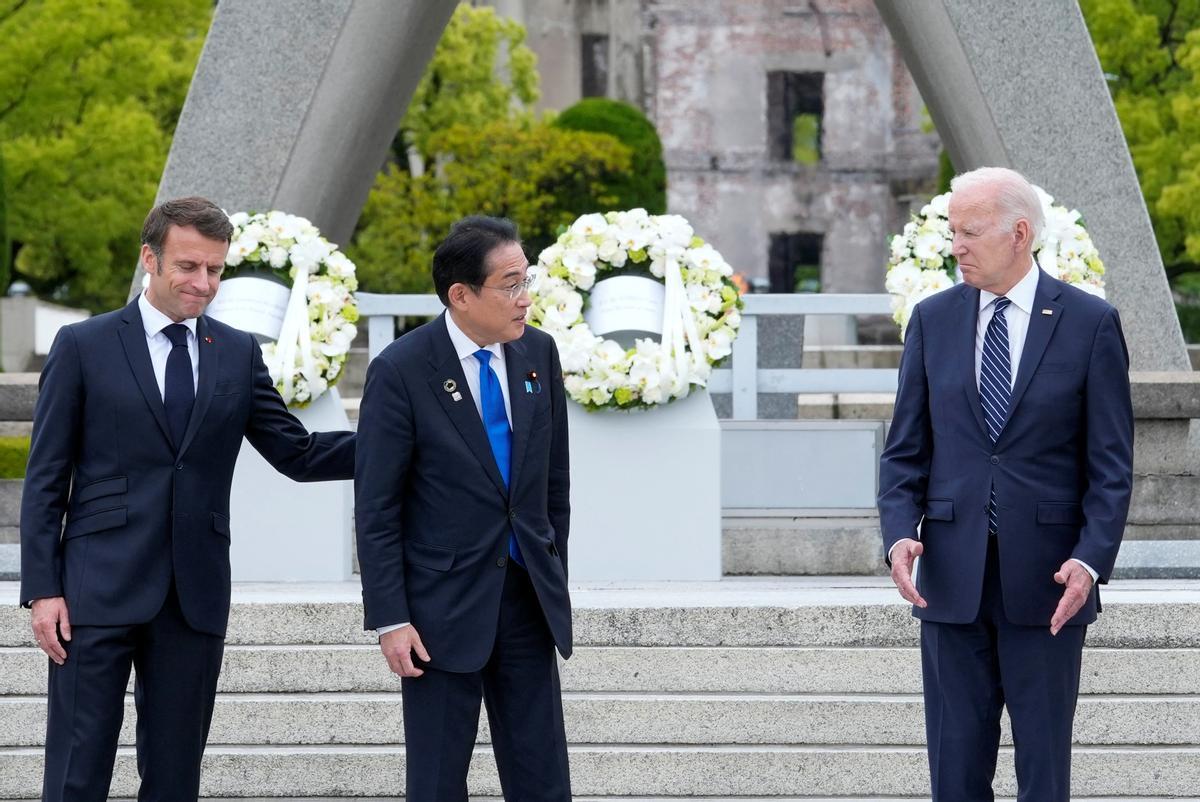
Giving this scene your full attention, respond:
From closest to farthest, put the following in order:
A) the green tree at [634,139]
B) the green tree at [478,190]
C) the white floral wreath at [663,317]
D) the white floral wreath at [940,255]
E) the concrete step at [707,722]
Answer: the concrete step at [707,722] < the white floral wreath at [663,317] < the white floral wreath at [940,255] < the green tree at [478,190] < the green tree at [634,139]

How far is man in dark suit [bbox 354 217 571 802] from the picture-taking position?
3449mm

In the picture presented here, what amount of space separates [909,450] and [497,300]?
39.1 inches

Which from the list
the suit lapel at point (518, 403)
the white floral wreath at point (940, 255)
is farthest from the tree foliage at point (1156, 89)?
the suit lapel at point (518, 403)

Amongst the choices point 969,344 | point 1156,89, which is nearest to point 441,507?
point 969,344

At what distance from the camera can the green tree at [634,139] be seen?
28203mm

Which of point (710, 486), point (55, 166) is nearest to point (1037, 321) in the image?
point (710, 486)

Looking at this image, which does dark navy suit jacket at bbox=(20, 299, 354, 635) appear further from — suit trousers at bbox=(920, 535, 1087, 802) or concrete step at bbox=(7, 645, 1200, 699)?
suit trousers at bbox=(920, 535, 1087, 802)

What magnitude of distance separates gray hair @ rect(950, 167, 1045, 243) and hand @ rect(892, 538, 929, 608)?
2.37ft

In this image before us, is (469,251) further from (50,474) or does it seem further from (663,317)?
(663,317)

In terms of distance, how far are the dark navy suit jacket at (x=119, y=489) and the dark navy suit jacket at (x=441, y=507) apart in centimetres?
43

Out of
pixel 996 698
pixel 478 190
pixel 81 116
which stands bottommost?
pixel 996 698

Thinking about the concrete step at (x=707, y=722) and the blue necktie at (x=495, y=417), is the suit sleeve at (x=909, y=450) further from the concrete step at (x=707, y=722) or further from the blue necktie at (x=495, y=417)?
the concrete step at (x=707, y=722)

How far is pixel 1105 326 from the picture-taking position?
11.6 feet

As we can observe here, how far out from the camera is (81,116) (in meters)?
19.7
